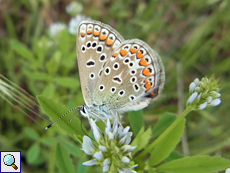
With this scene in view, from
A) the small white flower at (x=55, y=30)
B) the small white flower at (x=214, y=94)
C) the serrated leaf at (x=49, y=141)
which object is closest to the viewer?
the small white flower at (x=214, y=94)

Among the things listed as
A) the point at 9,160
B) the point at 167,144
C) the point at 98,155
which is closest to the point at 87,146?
the point at 98,155

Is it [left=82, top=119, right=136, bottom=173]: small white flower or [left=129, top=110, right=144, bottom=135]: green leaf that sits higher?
[left=129, top=110, right=144, bottom=135]: green leaf

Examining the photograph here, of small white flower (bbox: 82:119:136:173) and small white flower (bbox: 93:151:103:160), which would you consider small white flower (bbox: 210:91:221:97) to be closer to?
small white flower (bbox: 82:119:136:173)

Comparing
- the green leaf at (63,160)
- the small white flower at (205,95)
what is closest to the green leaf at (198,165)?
the small white flower at (205,95)

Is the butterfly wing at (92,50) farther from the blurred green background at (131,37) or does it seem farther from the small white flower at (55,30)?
the small white flower at (55,30)

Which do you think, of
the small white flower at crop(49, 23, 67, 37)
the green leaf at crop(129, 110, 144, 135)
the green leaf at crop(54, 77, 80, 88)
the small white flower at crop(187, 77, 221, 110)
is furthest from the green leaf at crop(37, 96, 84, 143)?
the small white flower at crop(49, 23, 67, 37)

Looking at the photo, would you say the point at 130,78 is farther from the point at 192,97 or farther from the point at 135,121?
the point at 192,97
